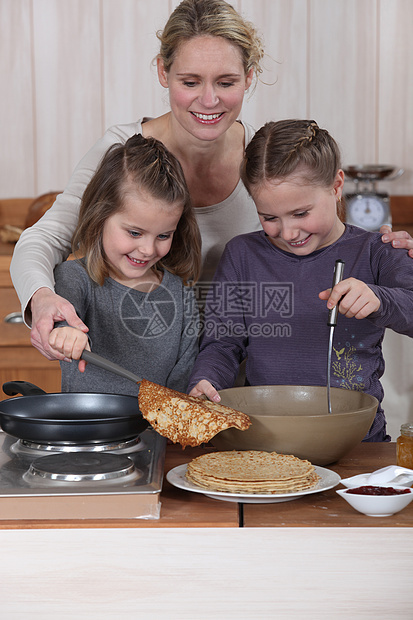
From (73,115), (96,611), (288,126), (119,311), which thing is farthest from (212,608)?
(73,115)

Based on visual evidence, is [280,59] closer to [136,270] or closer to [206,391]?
[136,270]

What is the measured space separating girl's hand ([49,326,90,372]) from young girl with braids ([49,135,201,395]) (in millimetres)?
284

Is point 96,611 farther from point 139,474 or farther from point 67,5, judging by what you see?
point 67,5

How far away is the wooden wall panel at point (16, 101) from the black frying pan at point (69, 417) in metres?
1.84

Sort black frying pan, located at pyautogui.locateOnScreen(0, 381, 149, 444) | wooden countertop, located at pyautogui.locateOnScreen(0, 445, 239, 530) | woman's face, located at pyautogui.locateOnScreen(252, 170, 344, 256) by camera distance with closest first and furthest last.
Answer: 1. wooden countertop, located at pyautogui.locateOnScreen(0, 445, 239, 530)
2. black frying pan, located at pyautogui.locateOnScreen(0, 381, 149, 444)
3. woman's face, located at pyautogui.locateOnScreen(252, 170, 344, 256)

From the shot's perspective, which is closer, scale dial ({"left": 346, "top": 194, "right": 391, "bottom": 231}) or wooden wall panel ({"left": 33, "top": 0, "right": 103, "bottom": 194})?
scale dial ({"left": 346, "top": 194, "right": 391, "bottom": 231})

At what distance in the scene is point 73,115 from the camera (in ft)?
9.22

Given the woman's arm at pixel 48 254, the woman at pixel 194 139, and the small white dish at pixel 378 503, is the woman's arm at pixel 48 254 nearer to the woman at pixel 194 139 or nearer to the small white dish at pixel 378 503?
the woman at pixel 194 139

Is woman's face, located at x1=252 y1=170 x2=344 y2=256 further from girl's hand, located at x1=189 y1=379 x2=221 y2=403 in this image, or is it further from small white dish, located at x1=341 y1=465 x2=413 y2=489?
small white dish, located at x1=341 y1=465 x2=413 y2=489

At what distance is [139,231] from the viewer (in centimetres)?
146

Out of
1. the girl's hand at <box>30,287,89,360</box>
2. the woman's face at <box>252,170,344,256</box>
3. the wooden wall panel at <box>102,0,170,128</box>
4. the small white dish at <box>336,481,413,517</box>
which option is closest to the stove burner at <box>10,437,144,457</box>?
the girl's hand at <box>30,287,89,360</box>

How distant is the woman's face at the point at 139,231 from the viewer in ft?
4.75

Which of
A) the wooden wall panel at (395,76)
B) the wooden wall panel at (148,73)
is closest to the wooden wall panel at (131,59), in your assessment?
the wooden wall panel at (148,73)

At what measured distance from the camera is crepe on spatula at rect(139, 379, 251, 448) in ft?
3.16
